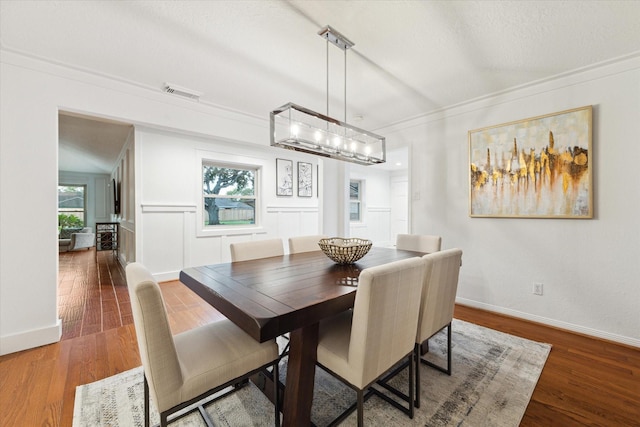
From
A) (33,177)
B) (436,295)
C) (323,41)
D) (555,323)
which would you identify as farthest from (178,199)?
(555,323)

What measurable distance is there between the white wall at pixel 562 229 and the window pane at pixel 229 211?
318 cm

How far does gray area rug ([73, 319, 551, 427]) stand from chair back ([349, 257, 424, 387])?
0.44 m

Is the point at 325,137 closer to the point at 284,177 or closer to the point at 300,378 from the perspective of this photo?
the point at 300,378

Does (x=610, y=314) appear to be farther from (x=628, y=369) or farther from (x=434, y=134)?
(x=434, y=134)

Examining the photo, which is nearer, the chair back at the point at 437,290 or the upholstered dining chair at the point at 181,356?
the upholstered dining chair at the point at 181,356

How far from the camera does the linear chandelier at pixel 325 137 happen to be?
1.82 metres

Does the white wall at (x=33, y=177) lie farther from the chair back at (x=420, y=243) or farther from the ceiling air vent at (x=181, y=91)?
the chair back at (x=420, y=243)

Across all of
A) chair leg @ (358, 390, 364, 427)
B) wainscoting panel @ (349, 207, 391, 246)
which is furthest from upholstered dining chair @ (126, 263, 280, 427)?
wainscoting panel @ (349, 207, 391, 246)

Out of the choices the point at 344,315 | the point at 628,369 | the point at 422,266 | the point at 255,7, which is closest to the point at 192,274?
the point at 344,315

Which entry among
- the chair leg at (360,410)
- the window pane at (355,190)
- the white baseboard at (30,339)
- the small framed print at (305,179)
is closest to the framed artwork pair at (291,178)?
the small framed print at (305,179)

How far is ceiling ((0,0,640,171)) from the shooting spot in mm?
1685

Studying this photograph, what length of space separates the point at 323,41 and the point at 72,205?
1103 cm

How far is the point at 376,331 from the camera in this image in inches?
46.6

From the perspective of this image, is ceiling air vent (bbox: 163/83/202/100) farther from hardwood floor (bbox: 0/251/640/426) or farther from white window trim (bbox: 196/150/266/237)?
hardwood floor (bbox: 0/251/640/426)
